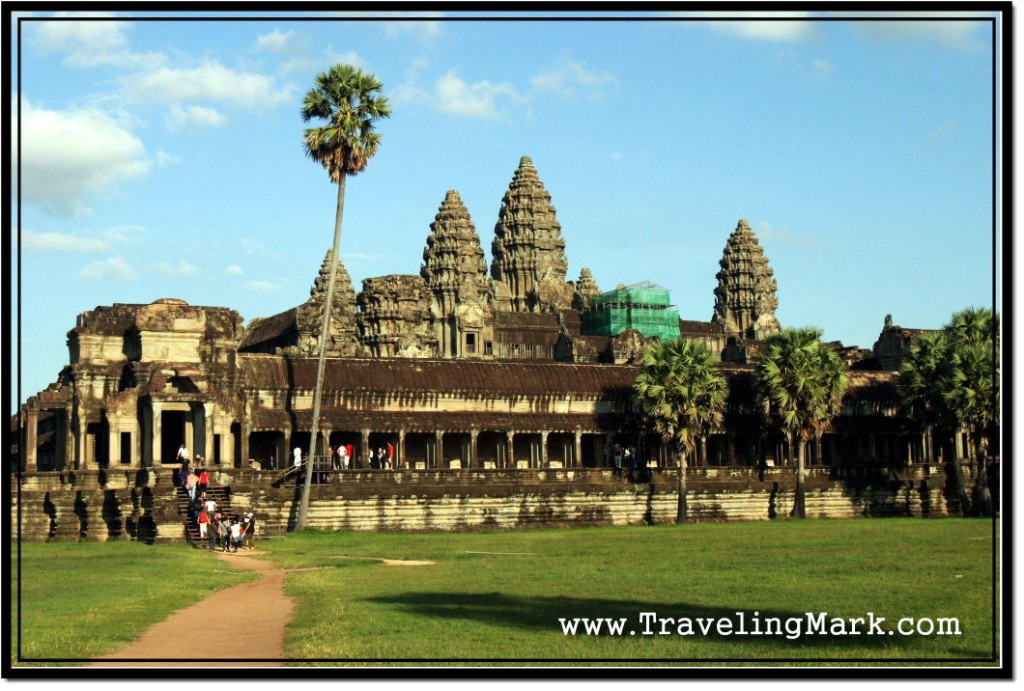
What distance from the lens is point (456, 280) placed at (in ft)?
465

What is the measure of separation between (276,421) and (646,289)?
273 feet

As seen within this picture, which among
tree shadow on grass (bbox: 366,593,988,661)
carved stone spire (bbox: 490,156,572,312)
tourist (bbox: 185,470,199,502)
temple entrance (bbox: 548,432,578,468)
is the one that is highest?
carved stone spire (bbox: 490,156,572,312)

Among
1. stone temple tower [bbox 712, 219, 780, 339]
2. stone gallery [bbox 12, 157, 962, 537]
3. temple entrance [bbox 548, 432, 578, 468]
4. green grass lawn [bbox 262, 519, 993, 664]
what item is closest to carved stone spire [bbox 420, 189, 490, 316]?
stone temple tower [bbox 712, 219, 780, 339]

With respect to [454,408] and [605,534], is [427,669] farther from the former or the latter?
→ [454,408]

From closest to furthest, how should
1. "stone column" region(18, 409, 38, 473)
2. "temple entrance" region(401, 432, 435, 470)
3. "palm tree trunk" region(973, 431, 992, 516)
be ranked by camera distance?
1. "stone column" region(18, 409, 38, 473)
2. "palm tree trunk" region(973, 431, 992, 516)
3. "temple entrance" region(401, 432, 435, 470)

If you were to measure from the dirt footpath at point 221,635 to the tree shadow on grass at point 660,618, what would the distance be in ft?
8.85

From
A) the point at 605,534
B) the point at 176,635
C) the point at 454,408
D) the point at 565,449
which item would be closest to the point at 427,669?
the point at 176,635

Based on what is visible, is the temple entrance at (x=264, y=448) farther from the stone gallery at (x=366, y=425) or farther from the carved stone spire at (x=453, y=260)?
the carved stone spire at (x=453, y=260)

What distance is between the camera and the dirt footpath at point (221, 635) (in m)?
21.9

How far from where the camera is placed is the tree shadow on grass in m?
22.9

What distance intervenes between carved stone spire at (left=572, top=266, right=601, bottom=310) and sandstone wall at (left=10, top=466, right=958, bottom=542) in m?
84.1

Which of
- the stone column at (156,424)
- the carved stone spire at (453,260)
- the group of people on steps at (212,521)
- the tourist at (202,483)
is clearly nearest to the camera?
the group of people on steps at (212,521)

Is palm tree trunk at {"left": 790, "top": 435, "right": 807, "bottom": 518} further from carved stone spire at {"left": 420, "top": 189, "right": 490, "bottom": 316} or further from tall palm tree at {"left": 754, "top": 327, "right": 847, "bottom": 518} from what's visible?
carved stone spire at {"left": 420, "top": 189, "right": 490, "bottom": 316}

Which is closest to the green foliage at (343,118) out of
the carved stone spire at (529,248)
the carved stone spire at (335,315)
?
the carved stone spire at (335,315)
